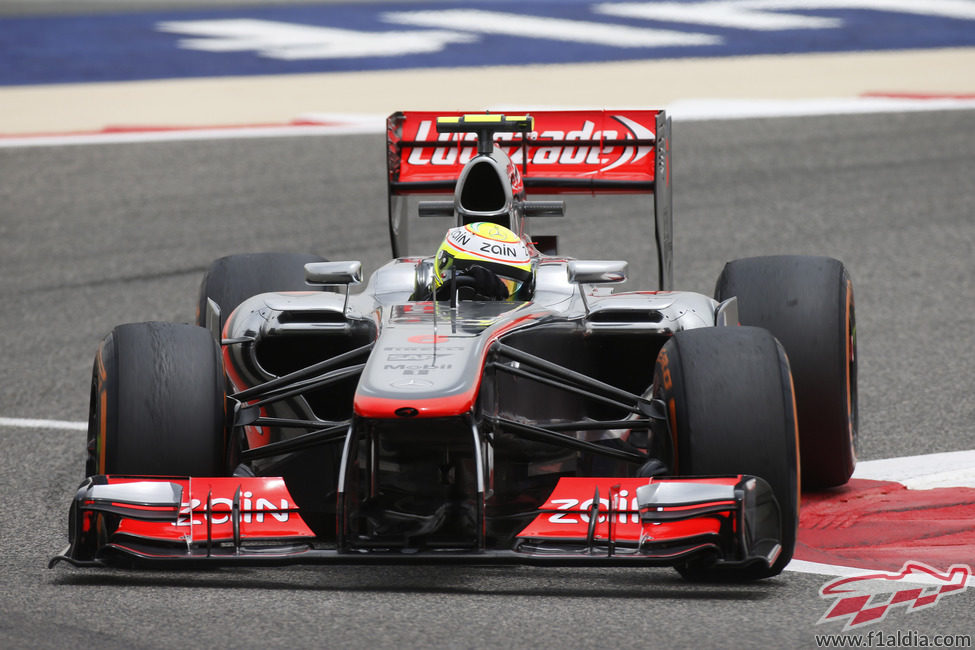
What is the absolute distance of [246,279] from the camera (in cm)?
812

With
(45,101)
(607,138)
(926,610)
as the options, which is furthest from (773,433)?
(45,101)

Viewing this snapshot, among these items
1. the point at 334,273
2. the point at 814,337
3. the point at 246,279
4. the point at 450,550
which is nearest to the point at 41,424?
the point at 246,279

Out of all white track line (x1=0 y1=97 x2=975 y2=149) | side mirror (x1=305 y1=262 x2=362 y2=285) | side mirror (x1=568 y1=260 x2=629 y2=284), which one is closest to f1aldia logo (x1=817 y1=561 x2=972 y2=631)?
side mirror (x1=568 y1=260 x2=629 y2=284)

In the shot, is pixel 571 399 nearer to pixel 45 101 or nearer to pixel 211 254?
pixel 211 254

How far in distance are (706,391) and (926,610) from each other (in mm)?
1063

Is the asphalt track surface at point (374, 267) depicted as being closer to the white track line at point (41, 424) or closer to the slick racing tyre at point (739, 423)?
the white track line at point (41, 424)

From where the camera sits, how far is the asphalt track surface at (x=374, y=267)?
17.6 ft

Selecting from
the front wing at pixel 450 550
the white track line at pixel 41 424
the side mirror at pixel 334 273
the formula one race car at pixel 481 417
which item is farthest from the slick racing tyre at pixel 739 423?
the white track line at pixel 41 424

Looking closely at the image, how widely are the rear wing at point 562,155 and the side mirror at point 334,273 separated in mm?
1599

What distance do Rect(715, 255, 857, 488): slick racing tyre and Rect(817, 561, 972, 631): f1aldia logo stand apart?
3.79ft

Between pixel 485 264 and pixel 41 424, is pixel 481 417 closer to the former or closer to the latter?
pixel 485 264

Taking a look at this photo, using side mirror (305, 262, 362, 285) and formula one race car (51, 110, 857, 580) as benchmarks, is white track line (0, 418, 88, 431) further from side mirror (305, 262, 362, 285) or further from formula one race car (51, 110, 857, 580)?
side mirror (305, 262, 362, 285)

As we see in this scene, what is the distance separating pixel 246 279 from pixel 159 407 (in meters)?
2.09

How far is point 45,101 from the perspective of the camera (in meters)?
20.5
